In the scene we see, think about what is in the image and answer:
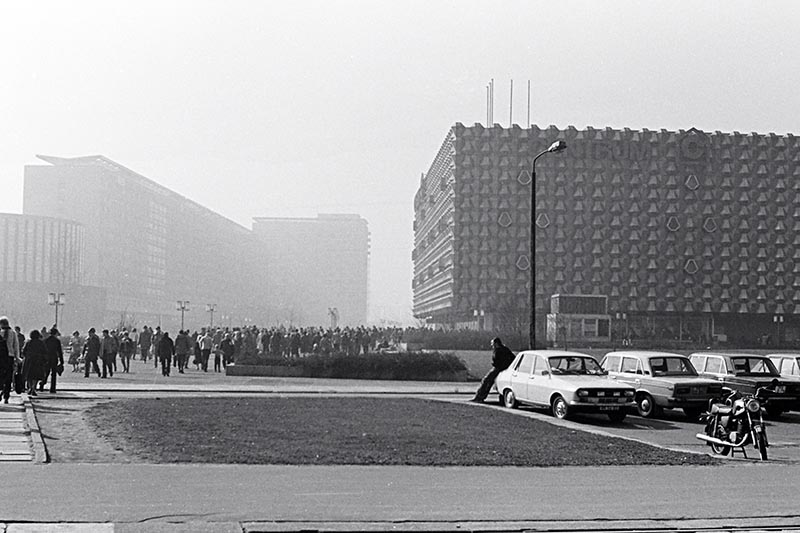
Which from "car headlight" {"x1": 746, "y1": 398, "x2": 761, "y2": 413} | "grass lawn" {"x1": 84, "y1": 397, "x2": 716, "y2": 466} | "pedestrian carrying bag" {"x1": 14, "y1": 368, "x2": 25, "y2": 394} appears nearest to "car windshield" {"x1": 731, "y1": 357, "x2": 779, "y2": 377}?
"grass lawn" {"x1": 84, "y1": 397, "x2": 716, "y2": 466}

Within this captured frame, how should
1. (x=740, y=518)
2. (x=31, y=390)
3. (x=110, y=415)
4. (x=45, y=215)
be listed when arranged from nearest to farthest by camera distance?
(x=740, y=518) < (x=110, y=415) < (x=31, y=390) < (x=45, y=215)

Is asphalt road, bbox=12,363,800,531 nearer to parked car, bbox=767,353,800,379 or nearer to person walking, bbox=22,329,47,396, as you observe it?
parked car, bbox=767,353,800,379

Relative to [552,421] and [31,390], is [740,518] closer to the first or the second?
[552,421]

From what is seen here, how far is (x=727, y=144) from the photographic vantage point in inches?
3991

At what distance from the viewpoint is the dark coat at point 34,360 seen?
2173 cm

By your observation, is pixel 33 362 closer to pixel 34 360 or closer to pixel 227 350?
pixel 34 360

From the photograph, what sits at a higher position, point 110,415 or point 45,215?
point 45,215

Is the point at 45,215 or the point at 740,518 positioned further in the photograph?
the point at 45,215

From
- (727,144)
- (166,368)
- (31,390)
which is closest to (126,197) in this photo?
(727,144)

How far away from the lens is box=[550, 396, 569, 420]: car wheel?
65.0ft

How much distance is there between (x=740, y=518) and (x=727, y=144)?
9843cm

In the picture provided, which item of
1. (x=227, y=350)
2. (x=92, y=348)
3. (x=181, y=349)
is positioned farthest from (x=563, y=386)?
(x=227, y=350)

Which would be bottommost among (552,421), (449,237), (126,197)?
(552,421)

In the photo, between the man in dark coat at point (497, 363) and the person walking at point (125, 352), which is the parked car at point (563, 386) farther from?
the person walking at point (125, 352)
